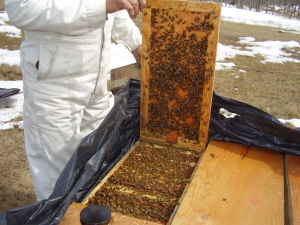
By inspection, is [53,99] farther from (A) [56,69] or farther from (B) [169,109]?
(B) [169,109]

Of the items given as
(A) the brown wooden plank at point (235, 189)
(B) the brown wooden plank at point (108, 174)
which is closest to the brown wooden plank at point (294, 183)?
(A) the brown wooden plank at point (235, 189)

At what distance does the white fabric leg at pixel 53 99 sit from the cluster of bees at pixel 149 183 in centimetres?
51

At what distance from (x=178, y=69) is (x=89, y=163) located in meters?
0.98

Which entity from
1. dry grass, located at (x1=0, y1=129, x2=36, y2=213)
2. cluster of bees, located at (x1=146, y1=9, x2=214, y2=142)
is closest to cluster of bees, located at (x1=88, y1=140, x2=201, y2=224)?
cluster of bees, located at (x1=146, y1=9, x2=214, y2=142)

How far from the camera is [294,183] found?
6.35 ft

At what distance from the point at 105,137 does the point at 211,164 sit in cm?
77

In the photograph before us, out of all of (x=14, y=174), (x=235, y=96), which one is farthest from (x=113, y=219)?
(x=235, y=96)

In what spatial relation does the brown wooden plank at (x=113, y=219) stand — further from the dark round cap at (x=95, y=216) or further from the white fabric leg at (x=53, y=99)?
the white fabric leg at (x=53, y=99)

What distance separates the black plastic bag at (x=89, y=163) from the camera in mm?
1432

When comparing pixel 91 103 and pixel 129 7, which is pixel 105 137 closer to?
pixel 91 103

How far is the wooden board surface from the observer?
2.17 meters

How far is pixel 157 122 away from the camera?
2.52 metres

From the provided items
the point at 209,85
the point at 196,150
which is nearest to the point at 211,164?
the point at 196,150

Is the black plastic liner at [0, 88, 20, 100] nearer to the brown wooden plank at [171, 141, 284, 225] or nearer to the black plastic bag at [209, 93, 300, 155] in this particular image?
the black plastic bag at [209, 93, 300, 155]
